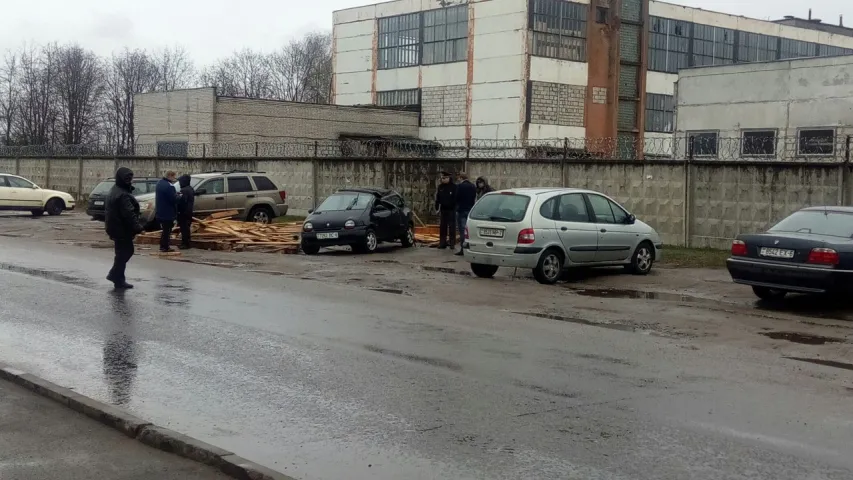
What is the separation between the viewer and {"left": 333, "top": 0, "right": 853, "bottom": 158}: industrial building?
5247 cm

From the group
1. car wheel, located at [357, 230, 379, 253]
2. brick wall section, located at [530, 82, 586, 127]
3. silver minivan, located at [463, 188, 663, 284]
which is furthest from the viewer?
brick wall section, located at [530, 82, 586, 127]

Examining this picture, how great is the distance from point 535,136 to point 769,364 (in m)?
43.5

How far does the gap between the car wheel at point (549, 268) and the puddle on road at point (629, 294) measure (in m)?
0.48

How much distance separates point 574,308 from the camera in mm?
13773

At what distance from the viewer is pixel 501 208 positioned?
55.3 ft

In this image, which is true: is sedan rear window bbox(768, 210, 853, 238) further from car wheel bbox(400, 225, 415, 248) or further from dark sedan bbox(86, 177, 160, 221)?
dark sedan bbox(86, 177, 160, 221)

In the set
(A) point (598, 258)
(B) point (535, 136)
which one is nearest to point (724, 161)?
(A) point (598, 258)

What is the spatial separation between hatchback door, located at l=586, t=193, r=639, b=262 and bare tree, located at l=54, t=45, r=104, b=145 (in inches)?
2701

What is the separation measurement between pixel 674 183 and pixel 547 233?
680cm

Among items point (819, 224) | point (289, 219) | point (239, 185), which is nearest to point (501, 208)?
point (819, 224)

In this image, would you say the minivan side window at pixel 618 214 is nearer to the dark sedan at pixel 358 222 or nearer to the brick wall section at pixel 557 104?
the dark sedan at pixel 358 222

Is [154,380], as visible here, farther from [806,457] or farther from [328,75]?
[328,75]

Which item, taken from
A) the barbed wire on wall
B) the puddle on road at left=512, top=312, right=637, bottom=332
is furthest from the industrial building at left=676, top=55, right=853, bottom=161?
the puddle on road at left=512, top=312, right=637, bottom=332

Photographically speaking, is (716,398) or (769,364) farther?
(769,364)
